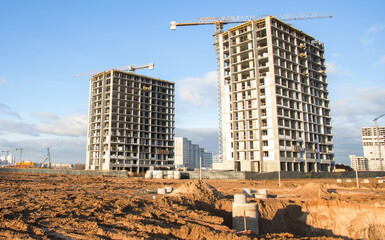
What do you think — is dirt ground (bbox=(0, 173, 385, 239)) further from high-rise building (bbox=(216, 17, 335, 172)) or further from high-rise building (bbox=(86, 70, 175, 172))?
high-rise building (bbox=(86, 70, 175, 172))

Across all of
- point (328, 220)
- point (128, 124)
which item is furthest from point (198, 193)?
point (128, 124)

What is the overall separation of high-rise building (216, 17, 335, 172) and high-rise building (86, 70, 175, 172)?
105ft

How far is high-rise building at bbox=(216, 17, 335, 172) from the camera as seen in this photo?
5716 cm

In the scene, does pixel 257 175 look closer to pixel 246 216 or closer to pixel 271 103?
pixel 271 103

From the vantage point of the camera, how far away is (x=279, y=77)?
2313 inches

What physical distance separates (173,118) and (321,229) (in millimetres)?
81971

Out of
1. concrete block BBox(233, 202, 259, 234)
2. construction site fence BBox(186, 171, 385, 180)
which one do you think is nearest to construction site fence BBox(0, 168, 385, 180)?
construction site fence BBox(186, 171, 385, 180)

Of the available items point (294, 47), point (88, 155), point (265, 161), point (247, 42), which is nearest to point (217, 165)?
point (265, 161)

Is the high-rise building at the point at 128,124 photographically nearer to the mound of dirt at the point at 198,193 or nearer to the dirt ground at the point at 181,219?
the mound of dirt at the point at 198,193

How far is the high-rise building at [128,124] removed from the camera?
80.2m

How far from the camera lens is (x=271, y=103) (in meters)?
57.1

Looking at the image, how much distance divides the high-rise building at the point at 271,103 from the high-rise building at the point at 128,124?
32119 mm

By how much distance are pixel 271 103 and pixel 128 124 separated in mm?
46295

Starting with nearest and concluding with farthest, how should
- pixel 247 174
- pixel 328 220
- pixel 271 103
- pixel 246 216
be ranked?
pixel 246 216, pixel 328 220, pixel 247 174, pixel 271 103
